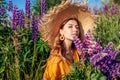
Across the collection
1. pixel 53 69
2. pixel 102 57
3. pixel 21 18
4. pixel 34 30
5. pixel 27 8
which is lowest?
pixel 53 69

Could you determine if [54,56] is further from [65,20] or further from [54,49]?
[65,20]

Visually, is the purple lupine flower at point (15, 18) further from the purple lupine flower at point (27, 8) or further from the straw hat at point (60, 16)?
the straw hat at point (60, 16)

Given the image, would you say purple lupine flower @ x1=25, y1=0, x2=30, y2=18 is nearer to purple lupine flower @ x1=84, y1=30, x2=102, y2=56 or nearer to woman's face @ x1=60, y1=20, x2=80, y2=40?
woman's face @ x1=60, y1=20, x2=80, y2=40

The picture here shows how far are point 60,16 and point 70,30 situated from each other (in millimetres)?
350

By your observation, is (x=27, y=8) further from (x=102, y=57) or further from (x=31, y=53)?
(x=102, y=57)

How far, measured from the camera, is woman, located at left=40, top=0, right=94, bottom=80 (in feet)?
17.4

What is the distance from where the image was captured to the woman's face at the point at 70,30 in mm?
5297

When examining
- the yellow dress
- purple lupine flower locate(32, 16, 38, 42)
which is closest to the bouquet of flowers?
the yellow dress

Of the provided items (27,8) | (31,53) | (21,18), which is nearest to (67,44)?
(31,53)

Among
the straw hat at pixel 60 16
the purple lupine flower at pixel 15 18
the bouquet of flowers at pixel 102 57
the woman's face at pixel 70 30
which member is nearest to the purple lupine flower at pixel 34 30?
the purple lupine flower at pixel 15 18

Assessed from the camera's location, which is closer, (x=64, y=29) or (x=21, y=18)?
(x=64, y=29)

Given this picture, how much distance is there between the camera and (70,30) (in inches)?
210

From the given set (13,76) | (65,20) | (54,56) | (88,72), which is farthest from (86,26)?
(88,72)

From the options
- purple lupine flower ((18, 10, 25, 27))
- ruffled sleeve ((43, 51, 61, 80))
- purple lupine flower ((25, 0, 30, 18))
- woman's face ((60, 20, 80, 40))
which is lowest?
ruffled sleeve ((43, 51, 61, 80))
